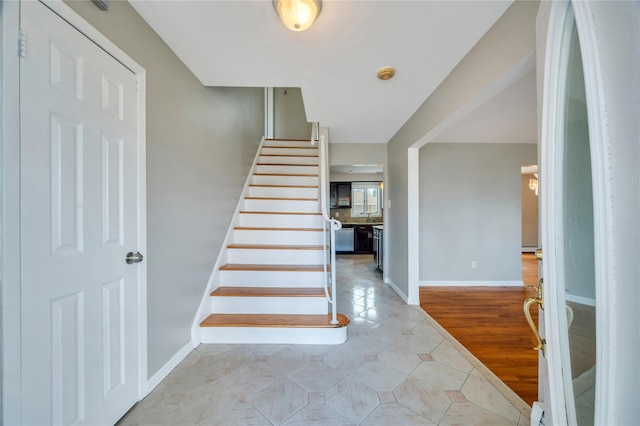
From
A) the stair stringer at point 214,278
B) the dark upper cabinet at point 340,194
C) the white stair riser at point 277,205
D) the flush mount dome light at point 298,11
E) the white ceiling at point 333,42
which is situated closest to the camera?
the flush mount dome light at point 298,11

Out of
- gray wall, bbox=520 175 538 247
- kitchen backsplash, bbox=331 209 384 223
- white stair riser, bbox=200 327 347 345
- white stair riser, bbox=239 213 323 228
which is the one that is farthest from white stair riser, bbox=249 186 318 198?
gray wall, bbox=520 175 538 247

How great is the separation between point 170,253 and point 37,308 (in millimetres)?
825

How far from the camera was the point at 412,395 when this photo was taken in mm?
1517

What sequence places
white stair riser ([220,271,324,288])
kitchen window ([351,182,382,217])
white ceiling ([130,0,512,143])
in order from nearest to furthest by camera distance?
white ceiling ([130,0,512,143])
white stair riser ([220,271,324,288])
kitchen window ([351,182,382,217])

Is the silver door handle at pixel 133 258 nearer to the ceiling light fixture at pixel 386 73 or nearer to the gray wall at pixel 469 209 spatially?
the ceiling light fixture at pixel 386 73

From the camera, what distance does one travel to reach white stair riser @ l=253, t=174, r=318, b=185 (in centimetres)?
382

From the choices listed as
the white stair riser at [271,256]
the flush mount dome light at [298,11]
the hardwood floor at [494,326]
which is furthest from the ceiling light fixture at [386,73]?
the hardwood floor at [494,326]

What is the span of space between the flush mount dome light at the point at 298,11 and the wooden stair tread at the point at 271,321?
2090 mm

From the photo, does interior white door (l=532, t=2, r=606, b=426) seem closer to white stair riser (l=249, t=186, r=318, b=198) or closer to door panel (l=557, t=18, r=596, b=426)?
door panel (l=557, t=18, r=596, b=426)

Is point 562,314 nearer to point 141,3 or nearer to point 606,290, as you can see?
point 606,290

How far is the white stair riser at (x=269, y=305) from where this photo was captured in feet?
7.43

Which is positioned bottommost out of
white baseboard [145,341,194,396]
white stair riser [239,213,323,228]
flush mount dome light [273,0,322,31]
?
white baseboard [145,341,194,396]

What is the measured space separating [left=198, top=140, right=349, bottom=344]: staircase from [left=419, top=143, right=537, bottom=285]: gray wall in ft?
6.54

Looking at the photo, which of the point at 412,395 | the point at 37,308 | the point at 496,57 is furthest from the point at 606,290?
the point at 37,308
